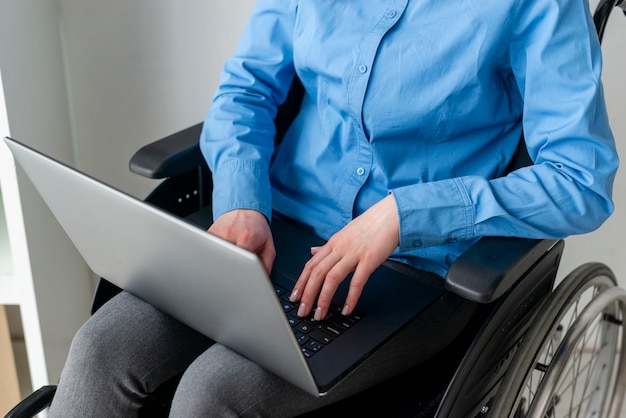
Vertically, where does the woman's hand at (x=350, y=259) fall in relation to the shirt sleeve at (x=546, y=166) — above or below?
below

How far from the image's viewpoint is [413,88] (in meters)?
1.07

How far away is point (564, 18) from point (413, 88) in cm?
21

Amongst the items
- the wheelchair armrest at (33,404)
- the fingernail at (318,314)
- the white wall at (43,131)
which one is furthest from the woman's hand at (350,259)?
the white wall at (43,131)

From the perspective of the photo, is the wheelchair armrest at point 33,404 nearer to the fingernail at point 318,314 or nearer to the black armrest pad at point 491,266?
the fingernail at point 318,314

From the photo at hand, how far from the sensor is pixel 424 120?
108 cm

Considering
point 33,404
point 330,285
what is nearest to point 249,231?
point 330,285

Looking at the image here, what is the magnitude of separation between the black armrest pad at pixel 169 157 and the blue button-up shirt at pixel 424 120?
3 cm

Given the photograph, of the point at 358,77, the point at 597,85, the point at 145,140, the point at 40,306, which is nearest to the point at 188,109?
the point at 145,140

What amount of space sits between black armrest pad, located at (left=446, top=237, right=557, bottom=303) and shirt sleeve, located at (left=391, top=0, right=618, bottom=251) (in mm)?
24

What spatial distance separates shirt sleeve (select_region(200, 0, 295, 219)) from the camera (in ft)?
3.80

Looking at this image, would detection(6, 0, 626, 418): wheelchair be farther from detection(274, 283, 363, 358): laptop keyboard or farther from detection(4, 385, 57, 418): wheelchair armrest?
detection(274, 283, 363, 358): laptop keyboard

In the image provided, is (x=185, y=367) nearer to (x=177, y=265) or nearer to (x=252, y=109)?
(x=177, y=265)

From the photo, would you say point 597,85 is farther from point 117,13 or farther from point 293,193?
point 117,13

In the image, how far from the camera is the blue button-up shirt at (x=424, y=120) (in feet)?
3.26
